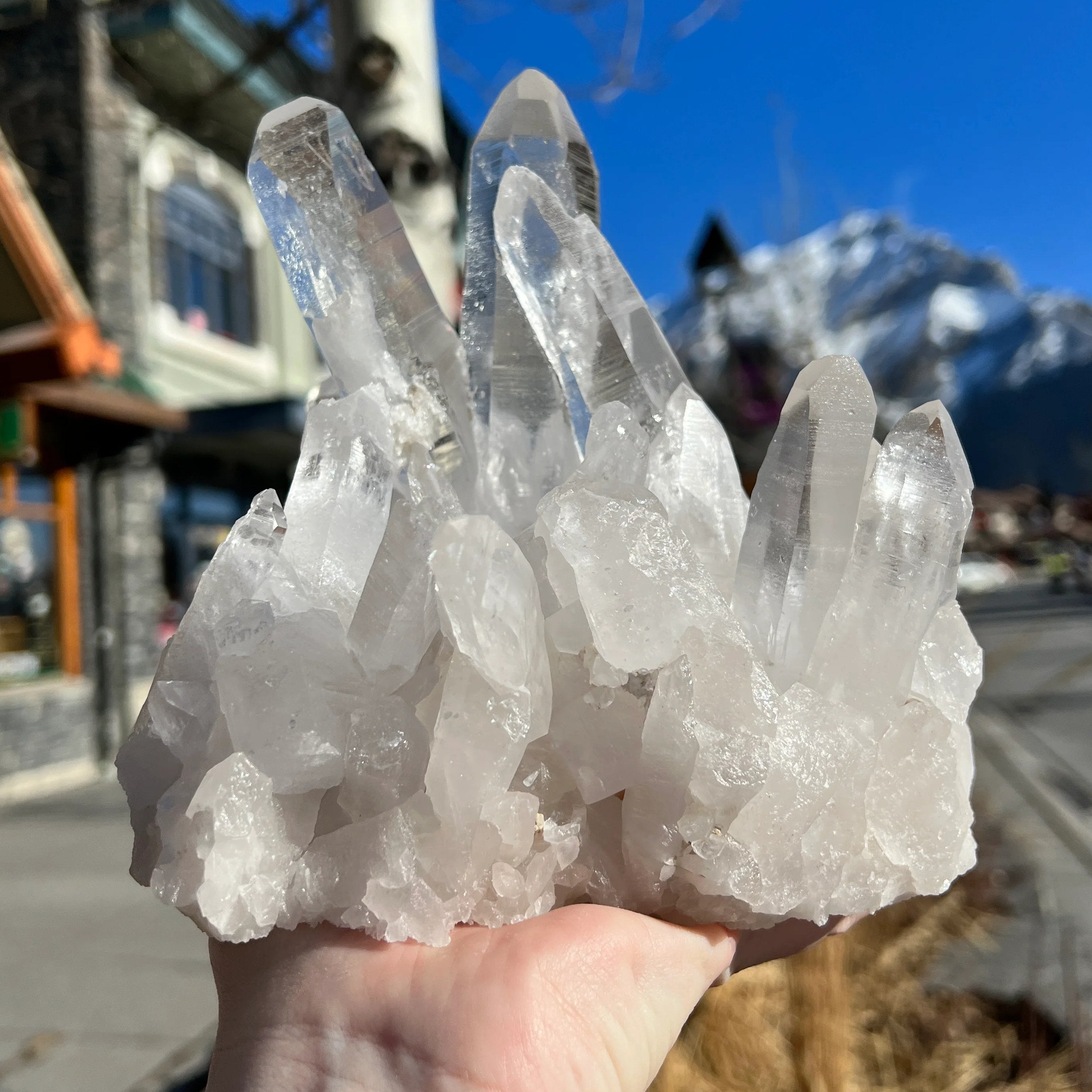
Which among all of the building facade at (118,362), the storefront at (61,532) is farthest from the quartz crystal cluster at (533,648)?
the building facade at (118,362)

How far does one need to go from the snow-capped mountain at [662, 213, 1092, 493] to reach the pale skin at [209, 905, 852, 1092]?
31.3 inches

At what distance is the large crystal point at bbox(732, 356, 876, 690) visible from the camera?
0.90 m

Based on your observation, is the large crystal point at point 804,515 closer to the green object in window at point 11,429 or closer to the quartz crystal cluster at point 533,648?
the quartz crystal cluster at point 533,648

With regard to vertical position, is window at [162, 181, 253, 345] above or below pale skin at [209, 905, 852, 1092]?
above

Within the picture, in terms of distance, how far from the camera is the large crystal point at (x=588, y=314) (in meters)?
1.07

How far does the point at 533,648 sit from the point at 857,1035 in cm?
214

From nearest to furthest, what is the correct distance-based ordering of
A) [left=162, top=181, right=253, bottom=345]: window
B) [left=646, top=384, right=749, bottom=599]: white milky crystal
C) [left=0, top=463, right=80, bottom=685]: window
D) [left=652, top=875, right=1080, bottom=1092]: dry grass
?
[left=646, top=384, right=749, bottom=599]: white milky crystal, [left=652, top=875, right=1080, bottom=1092]: dry grass, [left=0, top=463, right=80, bottom=685]: window, [left=162, top=181, right=253, bottom=345]: window

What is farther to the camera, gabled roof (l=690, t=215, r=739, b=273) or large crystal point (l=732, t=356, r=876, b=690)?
gabled roof (l=690, t=215, r=739, b=273)

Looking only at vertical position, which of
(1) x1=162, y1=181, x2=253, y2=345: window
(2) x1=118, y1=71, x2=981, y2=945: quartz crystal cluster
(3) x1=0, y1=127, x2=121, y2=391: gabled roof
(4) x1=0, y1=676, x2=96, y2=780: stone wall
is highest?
(1) x1=162, y1=181, x2=253, y2=345: window

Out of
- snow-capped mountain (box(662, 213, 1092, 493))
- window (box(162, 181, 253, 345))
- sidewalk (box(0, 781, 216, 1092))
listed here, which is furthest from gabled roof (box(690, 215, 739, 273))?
sidewalk (box(0, 781, 216, 1092))

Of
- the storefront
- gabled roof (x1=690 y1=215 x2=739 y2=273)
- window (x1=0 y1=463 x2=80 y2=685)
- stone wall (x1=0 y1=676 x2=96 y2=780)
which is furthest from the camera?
gabled roof (x1=690 y1=215 x2=739 y2=273)

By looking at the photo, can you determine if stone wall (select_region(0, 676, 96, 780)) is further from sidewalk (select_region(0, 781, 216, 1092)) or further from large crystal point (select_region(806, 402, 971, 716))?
large crystal point (select_region(806, 402, 971, 716))

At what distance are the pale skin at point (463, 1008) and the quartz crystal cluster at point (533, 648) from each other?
0.04 metres

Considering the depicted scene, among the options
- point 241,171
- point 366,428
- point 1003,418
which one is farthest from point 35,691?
point 1003,418
